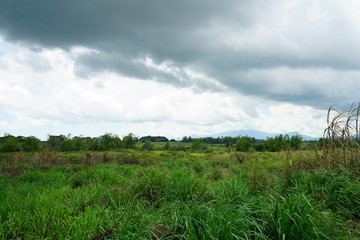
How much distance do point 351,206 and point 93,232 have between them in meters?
4.24

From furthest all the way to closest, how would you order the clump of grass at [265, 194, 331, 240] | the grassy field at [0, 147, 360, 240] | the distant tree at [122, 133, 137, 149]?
the distant tree at [122, 133, 137, 149]
the grassy field at [0, 147, 360, 240]
the clump of grass at [265, 194, 331, 240]

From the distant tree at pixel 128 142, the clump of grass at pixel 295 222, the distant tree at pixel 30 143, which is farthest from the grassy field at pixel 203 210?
the distant tree at pixel 128 142

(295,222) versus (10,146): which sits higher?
(10,146)

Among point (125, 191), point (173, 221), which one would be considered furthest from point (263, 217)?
point (125, 191)

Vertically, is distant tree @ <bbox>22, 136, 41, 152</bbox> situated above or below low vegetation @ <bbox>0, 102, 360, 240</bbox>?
above

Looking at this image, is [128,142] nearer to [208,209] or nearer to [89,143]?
[89,143]

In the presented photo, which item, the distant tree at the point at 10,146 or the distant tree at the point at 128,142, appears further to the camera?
the distant tree at the point at 128,142

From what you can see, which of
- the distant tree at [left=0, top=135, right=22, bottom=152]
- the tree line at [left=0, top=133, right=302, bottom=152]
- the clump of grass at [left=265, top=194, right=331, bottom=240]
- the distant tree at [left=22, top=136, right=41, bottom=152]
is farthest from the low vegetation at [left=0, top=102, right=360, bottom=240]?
the distant tree at [left=22, top=136, right=41, bottom=152]

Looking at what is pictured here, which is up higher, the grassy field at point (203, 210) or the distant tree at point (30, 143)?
the distant tree at point (30, 143)

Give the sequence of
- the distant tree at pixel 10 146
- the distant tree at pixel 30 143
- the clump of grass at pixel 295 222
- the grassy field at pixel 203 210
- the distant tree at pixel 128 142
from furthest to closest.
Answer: the distant tree at pixel 128 142 → the distant tree at pixel 30 143 → the distant tree at pixel 10 146 → the grassy field at pixel 203 210 → the clump of grass at pixel 295 222

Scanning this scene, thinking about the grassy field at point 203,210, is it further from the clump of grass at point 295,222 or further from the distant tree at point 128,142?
the distant tree at point 128,142

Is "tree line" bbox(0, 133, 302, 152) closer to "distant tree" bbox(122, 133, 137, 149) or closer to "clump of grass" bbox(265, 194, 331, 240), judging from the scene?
"distant tree" bbox(122, 133, 137, 149)

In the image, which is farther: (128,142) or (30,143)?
(128,142)

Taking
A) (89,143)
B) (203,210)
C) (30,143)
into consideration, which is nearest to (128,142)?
(89,143)
